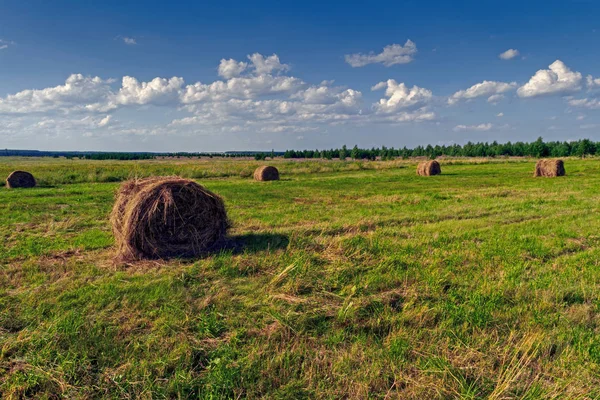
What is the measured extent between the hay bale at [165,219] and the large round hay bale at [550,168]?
1315 inches

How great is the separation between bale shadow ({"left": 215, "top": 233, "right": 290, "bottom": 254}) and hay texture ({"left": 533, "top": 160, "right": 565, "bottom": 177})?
32240 mm

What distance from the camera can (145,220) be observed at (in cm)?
815

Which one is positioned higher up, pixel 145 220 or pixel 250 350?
pixel 145 220

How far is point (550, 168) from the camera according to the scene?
32562 millimetres

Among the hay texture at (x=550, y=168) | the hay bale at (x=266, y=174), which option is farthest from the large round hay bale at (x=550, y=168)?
the hay bale at (x=266, y=174)

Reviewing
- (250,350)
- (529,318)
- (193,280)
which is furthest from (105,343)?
(529,318)

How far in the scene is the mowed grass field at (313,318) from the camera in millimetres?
3746

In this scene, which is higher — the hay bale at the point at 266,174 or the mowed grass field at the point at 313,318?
the hay bale at the point at 266,174

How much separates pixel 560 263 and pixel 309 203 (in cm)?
1076

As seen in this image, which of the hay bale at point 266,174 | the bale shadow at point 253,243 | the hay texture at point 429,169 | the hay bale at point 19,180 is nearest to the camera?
the bale shadow at point 253,243

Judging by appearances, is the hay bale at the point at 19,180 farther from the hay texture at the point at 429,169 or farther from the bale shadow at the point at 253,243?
the hay texture at the point at 429,169

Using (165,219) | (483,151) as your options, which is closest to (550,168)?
(165,219)

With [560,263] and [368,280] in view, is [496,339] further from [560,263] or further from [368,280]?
[560,263]

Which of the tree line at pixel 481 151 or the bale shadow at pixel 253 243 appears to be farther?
the tree line at pixel 481 151
